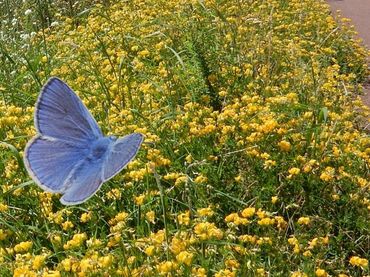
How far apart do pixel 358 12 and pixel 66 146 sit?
272 inches

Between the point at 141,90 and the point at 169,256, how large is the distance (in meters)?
2.08

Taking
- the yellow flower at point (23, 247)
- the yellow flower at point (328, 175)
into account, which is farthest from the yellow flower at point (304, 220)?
the yellow flower at point (23, 247)

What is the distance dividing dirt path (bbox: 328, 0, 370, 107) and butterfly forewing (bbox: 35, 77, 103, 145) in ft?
16.9

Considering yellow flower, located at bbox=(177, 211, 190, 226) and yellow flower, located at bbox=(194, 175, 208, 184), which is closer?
yellow flower, located at bbox=(177, 211, 190, 226)

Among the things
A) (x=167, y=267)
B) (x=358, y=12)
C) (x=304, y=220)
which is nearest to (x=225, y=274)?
(x=167, y=267)

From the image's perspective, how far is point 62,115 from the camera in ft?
8.17

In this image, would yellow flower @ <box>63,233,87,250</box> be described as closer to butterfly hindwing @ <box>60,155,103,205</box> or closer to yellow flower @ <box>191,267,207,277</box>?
butterfly hindwing @ <box>60,155,103,205</box>

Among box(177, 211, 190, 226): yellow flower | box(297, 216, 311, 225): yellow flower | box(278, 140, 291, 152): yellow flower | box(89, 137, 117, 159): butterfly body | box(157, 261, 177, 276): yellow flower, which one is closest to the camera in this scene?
box(157, 261, 177, 276): yellow flower

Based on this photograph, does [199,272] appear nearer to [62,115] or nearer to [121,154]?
[121,154]

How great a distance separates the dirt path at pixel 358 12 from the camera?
771cm

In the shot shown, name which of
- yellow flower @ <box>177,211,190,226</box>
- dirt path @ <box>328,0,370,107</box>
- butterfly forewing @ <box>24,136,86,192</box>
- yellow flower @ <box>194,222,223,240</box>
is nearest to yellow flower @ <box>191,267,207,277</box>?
yellow flower @ <box>194,222,223,240</box>

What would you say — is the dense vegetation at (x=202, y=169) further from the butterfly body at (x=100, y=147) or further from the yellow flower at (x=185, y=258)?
the butterfly body at (x=100, y=147)

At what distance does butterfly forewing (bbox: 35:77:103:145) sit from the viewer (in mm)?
2453

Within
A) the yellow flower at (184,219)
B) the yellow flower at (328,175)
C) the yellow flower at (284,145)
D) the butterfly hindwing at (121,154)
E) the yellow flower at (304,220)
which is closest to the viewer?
the butterfly hindwing at (121,154)
